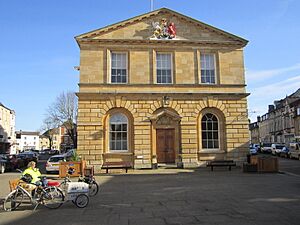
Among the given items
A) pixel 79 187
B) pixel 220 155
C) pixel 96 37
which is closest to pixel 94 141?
pixel 96 37

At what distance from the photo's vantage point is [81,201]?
399 inches

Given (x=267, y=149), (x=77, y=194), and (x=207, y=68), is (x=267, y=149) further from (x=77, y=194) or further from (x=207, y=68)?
(x=77, y=194)

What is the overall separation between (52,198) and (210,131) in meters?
16.2

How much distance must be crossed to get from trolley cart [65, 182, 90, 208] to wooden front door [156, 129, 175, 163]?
45.1 feet

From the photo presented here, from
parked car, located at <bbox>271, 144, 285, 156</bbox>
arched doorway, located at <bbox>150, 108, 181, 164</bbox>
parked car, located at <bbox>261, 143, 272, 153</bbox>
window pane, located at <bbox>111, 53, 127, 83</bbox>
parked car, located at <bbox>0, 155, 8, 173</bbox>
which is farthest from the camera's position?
parked car, located at <bbox>261, 143, 272, 153</bbox>

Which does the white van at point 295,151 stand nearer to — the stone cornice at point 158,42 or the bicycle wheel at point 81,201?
the stone cornice at point 158,42

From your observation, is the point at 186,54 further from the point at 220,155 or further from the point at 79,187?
the point at 79,187

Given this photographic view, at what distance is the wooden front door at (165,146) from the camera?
23672 mm

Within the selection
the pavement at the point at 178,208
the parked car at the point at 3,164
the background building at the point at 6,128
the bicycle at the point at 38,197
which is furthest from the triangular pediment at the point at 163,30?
the background building at the point at 6,128

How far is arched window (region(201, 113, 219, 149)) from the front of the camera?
24047mm

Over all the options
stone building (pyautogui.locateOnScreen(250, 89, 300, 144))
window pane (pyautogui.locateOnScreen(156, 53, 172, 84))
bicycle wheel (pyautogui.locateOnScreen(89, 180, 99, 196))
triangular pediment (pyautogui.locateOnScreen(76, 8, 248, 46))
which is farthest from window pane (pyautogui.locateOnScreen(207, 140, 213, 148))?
stone building (pyautogui.locateOnScreen(250, 89, 300, 144))

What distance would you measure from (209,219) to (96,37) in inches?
743

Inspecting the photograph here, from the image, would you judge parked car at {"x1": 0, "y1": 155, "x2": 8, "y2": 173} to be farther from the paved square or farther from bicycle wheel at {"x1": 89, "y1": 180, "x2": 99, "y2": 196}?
bicycle wheel at {"x1": 89, "y1": 180, "x2": 99, "y2": 196}

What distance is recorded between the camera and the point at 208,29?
81.6 ft
